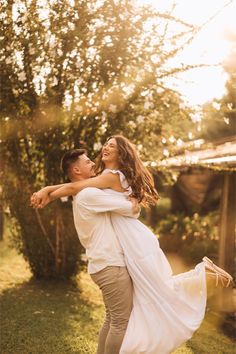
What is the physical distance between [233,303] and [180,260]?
3.40 meters

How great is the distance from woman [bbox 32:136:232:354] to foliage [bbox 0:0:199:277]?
2.90m

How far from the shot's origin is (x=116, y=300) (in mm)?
3498

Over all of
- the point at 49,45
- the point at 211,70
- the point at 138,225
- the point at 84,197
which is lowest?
the point at 138,225

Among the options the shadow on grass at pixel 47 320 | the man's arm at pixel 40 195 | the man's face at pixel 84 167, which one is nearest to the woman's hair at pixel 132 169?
the man's face at pixel 84 167

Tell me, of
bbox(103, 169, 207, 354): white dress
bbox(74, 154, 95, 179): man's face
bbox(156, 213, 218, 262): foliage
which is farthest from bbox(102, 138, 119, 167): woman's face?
bbox(156, 213, 218, 262): foliage

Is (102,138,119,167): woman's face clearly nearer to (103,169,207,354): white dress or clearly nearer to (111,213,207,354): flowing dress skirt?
(103,169,207,354): white dress

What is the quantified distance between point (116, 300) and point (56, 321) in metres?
2.80

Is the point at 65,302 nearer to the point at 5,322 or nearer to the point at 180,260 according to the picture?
the point at 5,322

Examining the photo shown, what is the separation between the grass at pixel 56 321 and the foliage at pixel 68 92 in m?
0.50

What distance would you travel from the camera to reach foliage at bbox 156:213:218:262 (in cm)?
1040

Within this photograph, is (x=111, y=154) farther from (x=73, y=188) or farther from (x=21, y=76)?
(x=21, y=76)

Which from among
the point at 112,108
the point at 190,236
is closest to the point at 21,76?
the point at 112,108

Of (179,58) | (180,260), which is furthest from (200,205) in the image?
(179,58)

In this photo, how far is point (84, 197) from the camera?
11.5ft
